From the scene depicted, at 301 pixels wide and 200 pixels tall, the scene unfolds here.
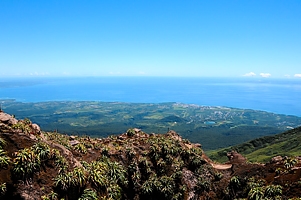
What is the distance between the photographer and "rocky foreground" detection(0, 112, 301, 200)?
61.6 feet

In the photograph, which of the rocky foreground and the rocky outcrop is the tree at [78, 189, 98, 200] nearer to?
the rocky foreground

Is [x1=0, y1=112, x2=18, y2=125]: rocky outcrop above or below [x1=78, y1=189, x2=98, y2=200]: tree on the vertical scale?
above

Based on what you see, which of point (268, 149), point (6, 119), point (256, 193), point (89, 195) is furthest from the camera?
point (268, 149)

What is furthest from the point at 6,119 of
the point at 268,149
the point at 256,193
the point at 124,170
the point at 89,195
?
the point at 268,149

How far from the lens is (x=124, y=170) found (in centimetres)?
2838

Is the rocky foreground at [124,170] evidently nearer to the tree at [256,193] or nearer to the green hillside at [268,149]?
the tree at [256,193]

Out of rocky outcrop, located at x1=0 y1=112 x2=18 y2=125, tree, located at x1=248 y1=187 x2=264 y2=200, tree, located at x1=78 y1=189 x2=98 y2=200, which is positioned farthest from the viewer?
tree, located at x1=248 y1=187 x2=264 y2=200

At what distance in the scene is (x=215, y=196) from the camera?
105 ft

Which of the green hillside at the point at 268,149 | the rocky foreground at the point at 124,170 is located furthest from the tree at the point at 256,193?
the green hillside at the point at 268,149

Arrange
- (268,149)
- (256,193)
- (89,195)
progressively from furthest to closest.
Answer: (268,149)
(256,193)
(89,195)

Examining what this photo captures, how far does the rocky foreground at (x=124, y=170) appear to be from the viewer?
1878 cm

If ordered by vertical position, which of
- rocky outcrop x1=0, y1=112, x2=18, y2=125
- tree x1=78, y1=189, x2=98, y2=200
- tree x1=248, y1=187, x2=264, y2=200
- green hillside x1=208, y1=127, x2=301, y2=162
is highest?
rocky outcrop x1=0, y1=112, x2=18, y2=125

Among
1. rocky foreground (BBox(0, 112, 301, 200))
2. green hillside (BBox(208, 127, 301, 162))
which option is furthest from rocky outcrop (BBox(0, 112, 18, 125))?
green hillside (BBox(208, 127, 301, 162))

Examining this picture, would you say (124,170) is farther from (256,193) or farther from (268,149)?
(268,149)
